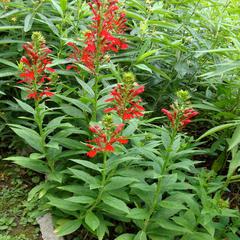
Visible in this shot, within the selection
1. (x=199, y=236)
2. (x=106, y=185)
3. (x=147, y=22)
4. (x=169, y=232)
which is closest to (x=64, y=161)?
(x=106, y=185)

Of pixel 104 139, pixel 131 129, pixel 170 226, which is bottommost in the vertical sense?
pixel 170 226

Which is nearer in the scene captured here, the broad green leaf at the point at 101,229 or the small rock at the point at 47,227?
the broad green leaf at the point at 101,229

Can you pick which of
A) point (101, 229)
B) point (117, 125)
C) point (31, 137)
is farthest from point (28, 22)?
point (101, 229)

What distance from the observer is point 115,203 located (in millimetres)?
2721

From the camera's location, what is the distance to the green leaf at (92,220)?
2.73 metres

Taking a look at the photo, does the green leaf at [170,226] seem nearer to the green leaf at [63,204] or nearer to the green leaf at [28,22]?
the green leaf at [63,204]

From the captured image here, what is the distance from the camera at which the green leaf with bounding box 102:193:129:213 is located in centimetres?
266

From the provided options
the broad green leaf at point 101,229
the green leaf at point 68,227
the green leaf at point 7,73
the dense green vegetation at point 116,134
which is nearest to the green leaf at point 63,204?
the dense green vegetation at point 116,134

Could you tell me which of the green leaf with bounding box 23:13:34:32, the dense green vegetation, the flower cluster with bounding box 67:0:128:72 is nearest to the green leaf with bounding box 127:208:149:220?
the dense green vegetation

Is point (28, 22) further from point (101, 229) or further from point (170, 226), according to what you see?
point (170, 226)

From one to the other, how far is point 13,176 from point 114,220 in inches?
47.7

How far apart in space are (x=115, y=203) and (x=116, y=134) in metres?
0.52

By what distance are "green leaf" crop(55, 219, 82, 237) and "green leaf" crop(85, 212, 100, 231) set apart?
145 millimetres

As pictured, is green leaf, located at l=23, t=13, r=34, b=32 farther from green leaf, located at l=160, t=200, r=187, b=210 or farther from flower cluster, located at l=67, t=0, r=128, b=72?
green leaf, located at l=160, t=200, r=187, b=210
